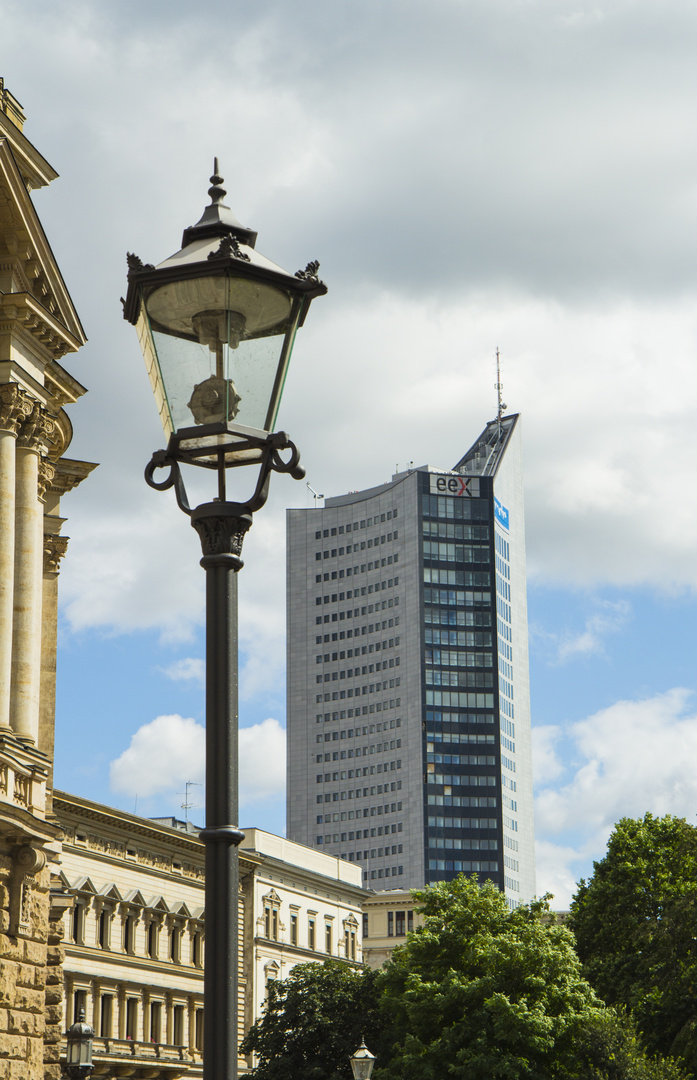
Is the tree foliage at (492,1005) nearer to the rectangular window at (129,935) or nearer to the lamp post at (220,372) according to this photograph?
the rectangular window at (129,935)

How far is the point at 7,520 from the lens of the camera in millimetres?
24891

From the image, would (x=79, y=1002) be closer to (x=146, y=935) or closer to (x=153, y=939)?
(x=146, y=935)

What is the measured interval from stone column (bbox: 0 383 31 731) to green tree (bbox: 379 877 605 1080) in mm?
28517

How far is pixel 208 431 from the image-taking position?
23.6ft

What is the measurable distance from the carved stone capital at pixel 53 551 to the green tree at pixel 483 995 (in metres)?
25.7

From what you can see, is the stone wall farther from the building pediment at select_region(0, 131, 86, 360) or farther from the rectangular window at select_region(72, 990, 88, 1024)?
the rectangular window at select_region(72, 990, 88, 1024)

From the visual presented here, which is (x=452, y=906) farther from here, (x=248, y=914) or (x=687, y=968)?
(x=248, y=914)

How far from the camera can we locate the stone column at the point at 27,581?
24.7 meters

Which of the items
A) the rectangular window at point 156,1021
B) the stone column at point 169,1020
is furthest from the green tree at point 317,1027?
the stone column at point 169,1020

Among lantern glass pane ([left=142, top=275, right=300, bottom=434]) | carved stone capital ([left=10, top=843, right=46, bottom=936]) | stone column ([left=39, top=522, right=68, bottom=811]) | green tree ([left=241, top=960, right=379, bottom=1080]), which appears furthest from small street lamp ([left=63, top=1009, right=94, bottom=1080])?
green tree ([left=241, top=960, right=379, bottom=1080])

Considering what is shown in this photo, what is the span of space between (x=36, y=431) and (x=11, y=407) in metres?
0.90

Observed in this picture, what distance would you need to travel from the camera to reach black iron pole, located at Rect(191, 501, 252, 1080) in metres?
6.44

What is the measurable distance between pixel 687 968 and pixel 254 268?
5179 cm

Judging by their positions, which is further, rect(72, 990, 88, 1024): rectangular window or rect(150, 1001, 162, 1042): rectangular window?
→ rect(150, 1001, 162, 1042): rectangular window
